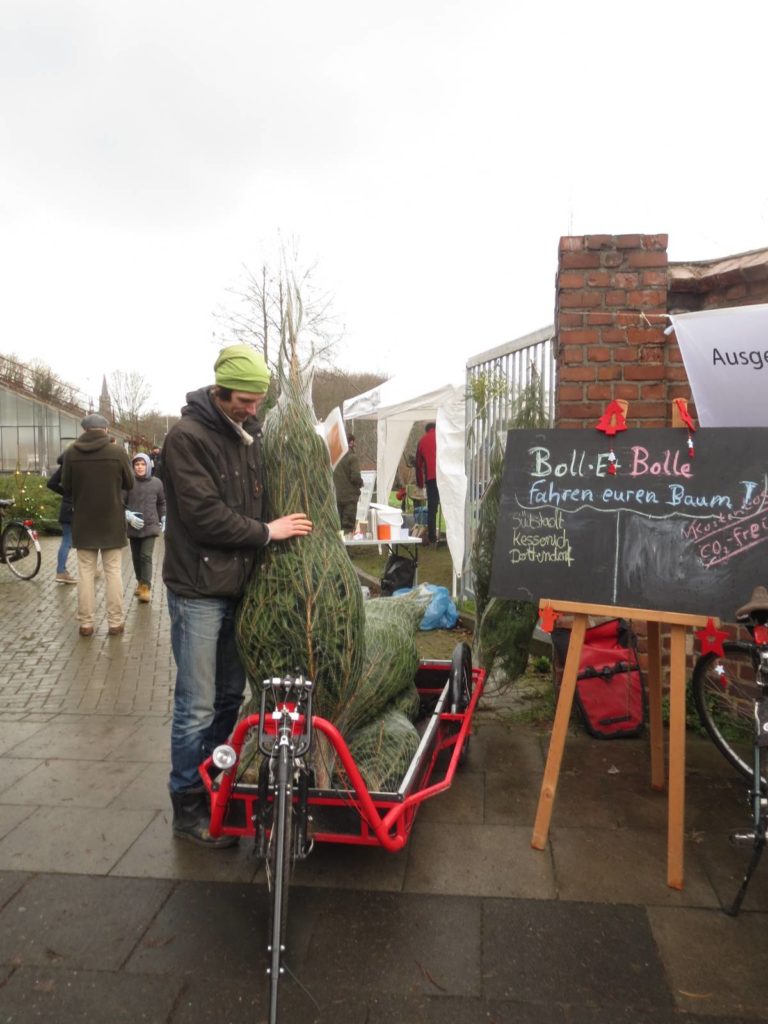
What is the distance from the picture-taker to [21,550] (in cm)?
1120

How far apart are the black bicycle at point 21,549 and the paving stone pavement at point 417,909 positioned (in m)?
7.38

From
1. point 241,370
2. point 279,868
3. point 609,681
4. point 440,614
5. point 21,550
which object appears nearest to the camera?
point 279,868

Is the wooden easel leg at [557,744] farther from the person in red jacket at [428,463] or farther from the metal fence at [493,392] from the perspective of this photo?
the person in red jacket at [428,463]

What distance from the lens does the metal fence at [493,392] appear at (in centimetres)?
595

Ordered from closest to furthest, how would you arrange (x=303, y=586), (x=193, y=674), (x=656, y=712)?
(x=303, y=586) → (x=193, y=674) → (x=656, y=712)

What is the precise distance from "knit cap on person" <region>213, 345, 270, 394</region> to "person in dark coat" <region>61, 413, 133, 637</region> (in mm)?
5014

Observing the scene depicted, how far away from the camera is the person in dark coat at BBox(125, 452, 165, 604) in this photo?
9.20 m

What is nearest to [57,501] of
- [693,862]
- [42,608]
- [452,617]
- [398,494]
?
[398,494]

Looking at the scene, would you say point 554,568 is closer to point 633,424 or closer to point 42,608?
point 633,424

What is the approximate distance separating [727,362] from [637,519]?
52.8 inches

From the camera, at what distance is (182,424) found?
328 cm

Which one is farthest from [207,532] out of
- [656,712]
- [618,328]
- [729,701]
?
[729,701]

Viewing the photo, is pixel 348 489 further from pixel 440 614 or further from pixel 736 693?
pixel 736 693

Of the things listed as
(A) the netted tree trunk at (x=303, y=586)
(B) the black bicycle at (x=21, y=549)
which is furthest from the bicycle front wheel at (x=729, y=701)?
(B) the black bicycle at (x=21, y=549)
